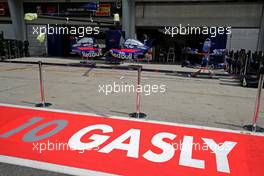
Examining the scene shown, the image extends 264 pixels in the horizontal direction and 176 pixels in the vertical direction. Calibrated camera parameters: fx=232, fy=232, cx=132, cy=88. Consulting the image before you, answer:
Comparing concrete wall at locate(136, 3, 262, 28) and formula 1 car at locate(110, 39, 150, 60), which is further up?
concrete wall at locate(136, 3, 262, 28)

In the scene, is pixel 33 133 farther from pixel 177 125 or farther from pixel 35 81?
pixel 35 81

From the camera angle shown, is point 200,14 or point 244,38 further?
point 200,14

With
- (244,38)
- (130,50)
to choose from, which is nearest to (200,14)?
(244,38)

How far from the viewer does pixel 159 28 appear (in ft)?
67.5

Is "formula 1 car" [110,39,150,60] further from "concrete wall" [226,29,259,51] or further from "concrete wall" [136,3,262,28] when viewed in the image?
"concrete wall" [226,29,259,51]

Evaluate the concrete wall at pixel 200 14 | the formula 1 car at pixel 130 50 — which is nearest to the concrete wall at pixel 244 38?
the concrete wall at pixel 200 14

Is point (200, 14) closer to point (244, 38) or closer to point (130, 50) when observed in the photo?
point (244, 38)

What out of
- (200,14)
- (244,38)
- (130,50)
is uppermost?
(200,14)

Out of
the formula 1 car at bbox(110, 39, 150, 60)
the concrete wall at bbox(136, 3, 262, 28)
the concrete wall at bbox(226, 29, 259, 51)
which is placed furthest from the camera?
the concrete wall at bbox(226, 29, 259, 51)

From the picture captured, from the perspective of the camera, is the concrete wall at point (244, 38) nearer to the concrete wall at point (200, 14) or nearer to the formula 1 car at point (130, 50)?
the concrete wall at point (200, 14)

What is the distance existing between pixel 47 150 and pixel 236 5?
18662mm

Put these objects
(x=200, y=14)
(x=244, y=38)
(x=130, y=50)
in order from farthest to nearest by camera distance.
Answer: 1. (x=200, y=14)
2. (x=244, y=38)
3. (x=130, y=50)

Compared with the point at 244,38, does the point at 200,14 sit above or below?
above

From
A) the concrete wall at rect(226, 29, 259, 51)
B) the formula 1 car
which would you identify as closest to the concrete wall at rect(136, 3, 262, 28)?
the concrete wall at rect(226, 29, 259, 51)
